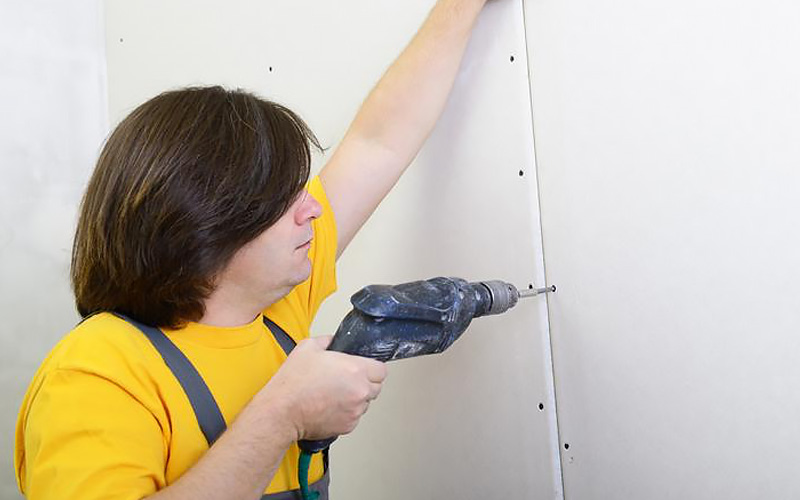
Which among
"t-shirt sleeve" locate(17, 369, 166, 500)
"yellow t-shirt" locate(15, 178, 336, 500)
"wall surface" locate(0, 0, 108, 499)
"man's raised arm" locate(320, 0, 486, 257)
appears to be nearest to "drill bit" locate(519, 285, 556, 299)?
"man's raised arm" locate(320, 0, 486, 257)

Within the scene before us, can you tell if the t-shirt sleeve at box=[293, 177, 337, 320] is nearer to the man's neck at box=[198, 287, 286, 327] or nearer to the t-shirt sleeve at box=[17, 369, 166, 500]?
the man's neck at box=[198, 287, 286, 327]

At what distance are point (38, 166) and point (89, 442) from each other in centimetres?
138

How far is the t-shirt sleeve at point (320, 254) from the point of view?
1.10m

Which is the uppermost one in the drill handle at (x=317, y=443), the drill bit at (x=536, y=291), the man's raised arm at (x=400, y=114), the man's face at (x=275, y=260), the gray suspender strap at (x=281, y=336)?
the man's raised arm at (x=400, y=114)

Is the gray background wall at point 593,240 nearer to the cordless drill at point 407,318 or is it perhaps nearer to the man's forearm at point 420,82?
the man's forearm at point 420,82

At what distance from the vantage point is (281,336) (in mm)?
1045

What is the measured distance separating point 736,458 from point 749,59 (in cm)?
50

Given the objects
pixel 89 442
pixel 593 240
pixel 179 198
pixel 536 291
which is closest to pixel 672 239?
pixel 593 240

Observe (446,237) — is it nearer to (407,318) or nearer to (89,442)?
(407,318)

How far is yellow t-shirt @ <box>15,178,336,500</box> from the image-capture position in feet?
2.42

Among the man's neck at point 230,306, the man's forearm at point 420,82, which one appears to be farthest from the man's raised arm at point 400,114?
the man's neck at point 230,306

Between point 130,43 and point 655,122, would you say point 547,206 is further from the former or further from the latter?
point 130,43

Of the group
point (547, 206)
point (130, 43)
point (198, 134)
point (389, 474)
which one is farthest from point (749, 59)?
point (130, 43)

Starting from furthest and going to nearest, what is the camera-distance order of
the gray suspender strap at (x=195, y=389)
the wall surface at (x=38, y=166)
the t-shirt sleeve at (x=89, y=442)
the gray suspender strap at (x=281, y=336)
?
the wall surface at (x=38, y=166)
the gray suspender strap at (x=281, y=336)
the gray suspender strap at (x=195, y=389)
the t-shirt sleeve at (x=89, y=442)
